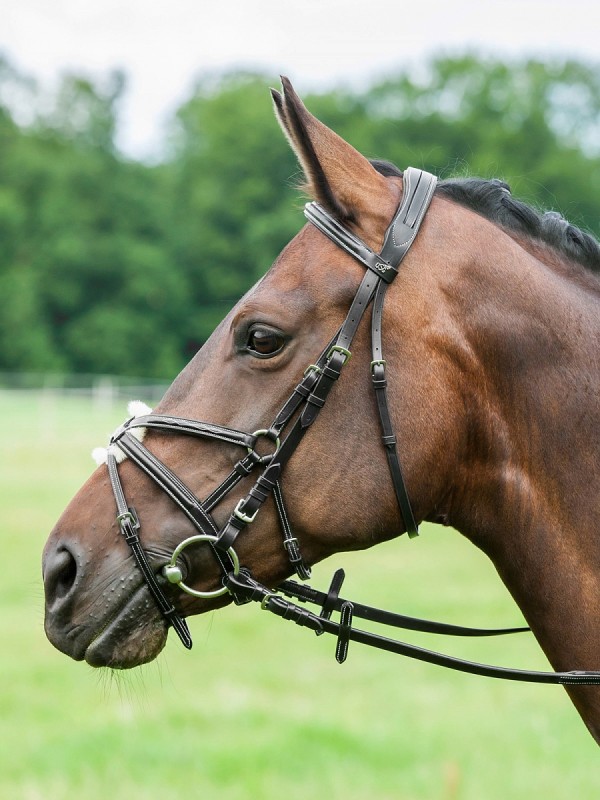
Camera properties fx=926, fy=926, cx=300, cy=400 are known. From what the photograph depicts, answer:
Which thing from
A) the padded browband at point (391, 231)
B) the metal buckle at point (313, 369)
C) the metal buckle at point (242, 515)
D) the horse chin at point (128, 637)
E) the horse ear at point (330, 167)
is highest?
the horse ear at point (330, 167)

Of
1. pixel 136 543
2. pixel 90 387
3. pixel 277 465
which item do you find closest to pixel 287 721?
pixel 136 543

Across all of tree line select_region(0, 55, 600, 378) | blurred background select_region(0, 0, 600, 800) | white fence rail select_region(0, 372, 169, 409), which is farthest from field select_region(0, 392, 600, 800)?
tree line select_region(0, 55, 600, 378)

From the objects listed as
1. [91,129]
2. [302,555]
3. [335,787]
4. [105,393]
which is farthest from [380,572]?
[91,129]

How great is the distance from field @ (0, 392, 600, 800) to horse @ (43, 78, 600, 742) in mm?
684

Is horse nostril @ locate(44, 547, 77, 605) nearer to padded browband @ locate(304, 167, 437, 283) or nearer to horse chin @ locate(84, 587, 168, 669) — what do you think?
horse chin @ locate(84, 587, 168, 669)

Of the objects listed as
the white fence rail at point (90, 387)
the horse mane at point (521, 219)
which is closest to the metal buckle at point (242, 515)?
the horse mane at point (521, 219)

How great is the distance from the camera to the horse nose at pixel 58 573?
3.30 meters

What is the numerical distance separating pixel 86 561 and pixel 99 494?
9.8 inches

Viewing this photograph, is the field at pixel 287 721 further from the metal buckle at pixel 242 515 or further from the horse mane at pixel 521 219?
the horse mane at pixel 521 219

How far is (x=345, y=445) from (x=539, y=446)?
0.70 metres

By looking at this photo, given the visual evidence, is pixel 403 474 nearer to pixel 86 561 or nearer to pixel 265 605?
pixel 265 605

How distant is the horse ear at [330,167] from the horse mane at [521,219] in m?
0.33

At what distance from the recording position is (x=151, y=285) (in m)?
63.4

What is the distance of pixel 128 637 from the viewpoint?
3.29 metres
